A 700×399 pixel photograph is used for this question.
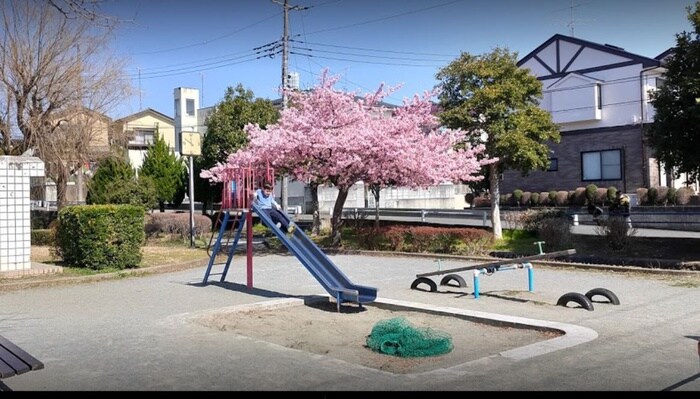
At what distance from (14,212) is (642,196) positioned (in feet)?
95.0

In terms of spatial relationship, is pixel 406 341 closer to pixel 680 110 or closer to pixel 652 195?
pixel 680 110

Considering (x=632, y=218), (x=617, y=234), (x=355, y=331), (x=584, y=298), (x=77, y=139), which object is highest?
(x=77, y=139)

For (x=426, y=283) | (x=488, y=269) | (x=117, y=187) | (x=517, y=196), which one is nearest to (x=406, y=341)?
(x=488, y=269)

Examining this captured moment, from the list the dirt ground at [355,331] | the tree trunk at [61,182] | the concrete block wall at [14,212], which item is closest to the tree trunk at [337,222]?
the concrete block wall at [14,212]

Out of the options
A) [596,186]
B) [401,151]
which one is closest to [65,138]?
[401,151]

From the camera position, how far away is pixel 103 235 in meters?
14.8

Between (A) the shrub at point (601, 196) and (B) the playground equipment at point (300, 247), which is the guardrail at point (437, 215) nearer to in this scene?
(A) the shrub at point (601, 196)

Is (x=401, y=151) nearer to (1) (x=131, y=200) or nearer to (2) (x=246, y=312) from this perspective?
(2) (x=246, y=312)

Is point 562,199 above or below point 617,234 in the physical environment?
above

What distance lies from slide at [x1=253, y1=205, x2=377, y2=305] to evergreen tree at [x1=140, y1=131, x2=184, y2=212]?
26.9 m

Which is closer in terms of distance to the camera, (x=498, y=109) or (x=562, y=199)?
(x=498, y=109)

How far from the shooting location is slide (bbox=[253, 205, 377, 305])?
32.4 feet

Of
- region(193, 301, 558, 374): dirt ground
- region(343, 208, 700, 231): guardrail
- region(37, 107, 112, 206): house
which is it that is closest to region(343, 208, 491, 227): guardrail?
region(343, 208, 700, 231): guardrail

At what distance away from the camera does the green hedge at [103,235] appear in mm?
14734
